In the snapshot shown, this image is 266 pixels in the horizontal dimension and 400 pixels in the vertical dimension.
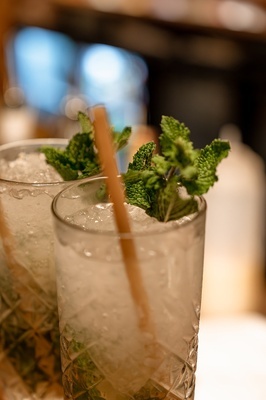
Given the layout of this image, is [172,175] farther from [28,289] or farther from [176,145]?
[28,289]

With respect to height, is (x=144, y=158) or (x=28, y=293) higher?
(x=144, y=158)

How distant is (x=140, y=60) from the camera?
351cm

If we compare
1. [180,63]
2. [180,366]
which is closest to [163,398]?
[180,366]

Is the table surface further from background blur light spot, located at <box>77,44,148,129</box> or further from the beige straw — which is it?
background blur light spot, located at <box>77,44,148,129</box>

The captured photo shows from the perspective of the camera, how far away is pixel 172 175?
2.66ft

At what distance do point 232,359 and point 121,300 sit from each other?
522mm

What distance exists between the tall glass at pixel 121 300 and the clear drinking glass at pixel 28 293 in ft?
0.37

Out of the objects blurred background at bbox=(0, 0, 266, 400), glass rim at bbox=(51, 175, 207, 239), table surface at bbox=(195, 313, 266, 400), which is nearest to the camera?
glass rim at bbox=(51, 175, 207, 239)

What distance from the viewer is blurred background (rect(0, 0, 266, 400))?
8.55 ft

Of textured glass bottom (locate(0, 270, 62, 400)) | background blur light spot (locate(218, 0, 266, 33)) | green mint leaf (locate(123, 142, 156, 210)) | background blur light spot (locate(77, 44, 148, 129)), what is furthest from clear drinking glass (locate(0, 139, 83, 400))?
background blur light spot (locate(77, 44, 148, 129))

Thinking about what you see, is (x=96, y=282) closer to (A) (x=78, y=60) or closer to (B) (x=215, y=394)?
(B) (x=215, y=394)

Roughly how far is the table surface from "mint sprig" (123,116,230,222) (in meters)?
0.43

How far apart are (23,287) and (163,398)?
0.97 feet

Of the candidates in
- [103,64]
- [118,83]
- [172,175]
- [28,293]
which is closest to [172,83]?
[118,83]
